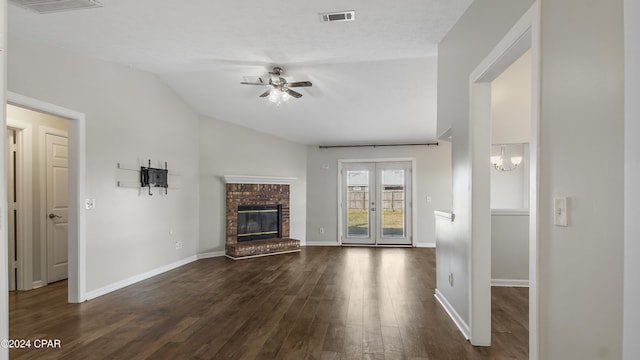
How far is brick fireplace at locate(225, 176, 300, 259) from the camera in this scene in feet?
21.0

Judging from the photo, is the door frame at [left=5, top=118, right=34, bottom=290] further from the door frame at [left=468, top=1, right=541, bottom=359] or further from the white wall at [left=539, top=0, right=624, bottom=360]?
the white wall at [left=539, top=0, right=624, bottom=360]

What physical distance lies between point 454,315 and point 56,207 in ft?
17.0

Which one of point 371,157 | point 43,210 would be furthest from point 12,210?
point 371,157

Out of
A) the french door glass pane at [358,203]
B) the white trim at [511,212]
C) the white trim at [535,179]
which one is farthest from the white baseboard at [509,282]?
the french door glass pane at [358,203]

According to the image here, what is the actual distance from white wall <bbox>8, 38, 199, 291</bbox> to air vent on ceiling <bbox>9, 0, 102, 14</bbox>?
69 cm

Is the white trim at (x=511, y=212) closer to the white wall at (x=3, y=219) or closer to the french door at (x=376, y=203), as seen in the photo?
the french door at (x=376, y=203)

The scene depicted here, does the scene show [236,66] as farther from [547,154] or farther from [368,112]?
[547,154]

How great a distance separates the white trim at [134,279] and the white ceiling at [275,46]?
2766 mm

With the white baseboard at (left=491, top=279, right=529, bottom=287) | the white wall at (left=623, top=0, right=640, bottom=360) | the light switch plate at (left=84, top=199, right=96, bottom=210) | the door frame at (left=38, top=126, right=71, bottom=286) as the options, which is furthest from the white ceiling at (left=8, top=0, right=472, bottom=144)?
the white baseboard at (left=491, top=279, right=529, bottom=287)

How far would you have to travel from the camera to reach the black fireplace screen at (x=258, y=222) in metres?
6.72

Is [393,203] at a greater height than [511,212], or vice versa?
[511,212]

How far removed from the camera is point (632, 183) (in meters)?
0.89

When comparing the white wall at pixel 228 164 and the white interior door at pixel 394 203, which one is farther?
the white interior door at pixel 394 203

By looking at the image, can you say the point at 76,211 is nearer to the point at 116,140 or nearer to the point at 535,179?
the point at 116,140
